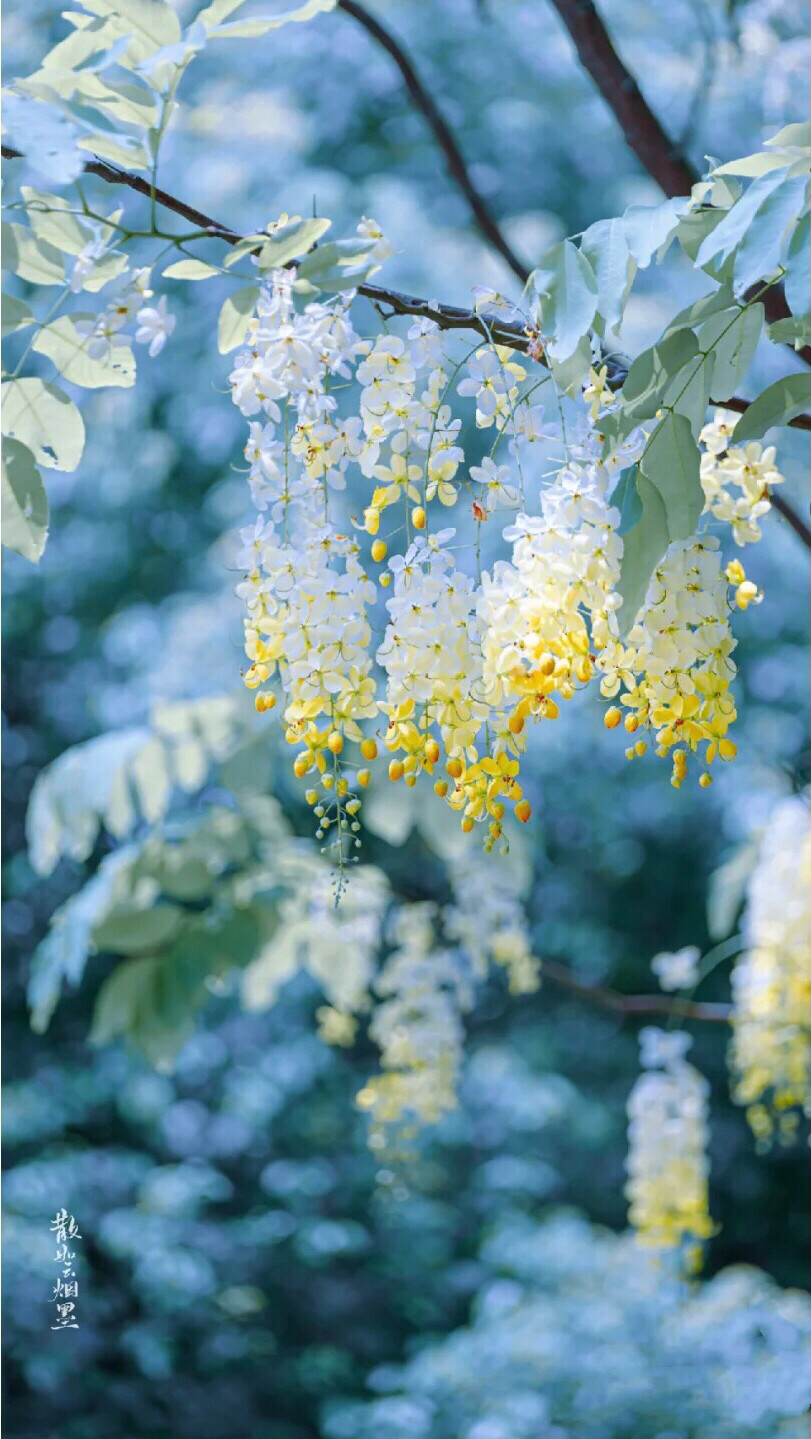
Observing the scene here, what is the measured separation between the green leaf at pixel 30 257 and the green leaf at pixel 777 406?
0.27 meters

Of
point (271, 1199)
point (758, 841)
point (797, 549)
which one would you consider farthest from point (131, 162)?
point (271, 1199)

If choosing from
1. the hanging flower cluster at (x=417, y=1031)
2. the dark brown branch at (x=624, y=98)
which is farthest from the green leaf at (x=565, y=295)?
the hanging flower cluster at (x=417, y=1031)

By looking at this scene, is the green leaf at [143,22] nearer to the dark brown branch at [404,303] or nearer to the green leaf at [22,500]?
the dark brown branch at [404,303]

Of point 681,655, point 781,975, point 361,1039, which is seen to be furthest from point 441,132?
point 361,1039

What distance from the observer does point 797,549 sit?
2.32 meters

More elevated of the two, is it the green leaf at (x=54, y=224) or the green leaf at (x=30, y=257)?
the green leaf at (x=54, y=224)

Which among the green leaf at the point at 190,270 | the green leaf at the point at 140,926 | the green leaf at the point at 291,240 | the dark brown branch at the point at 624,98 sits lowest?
the green leaf at the point at 291,240

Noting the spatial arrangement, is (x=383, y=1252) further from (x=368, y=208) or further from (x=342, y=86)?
(x=342, y=86)

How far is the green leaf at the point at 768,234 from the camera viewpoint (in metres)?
0.43

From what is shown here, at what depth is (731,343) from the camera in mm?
545

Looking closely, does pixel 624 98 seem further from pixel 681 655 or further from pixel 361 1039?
pixel 361 1039

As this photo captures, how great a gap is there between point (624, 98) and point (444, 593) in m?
0.57
